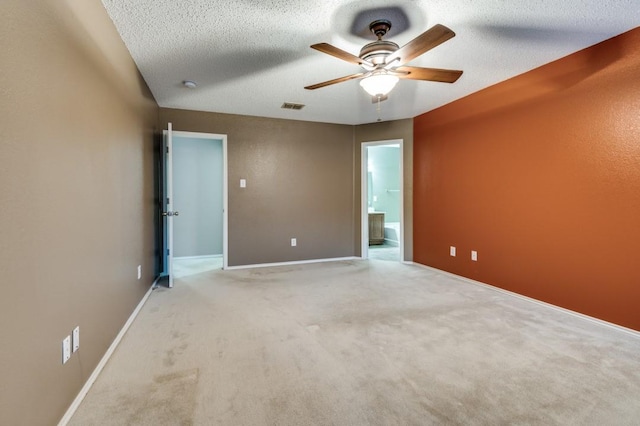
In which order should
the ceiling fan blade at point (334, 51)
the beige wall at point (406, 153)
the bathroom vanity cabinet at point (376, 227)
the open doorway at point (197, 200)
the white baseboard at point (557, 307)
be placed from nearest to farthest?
the ceiling fan blade at point (334, 51)
the white baseboard at point (557, 307)
the beige wall at point (406, 153)
the open doorway at point (197, 200)
the bathroom vanity cabinet at point (376, 227)

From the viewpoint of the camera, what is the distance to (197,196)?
18.0 feet

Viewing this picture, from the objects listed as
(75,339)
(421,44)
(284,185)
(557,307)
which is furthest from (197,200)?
(557,307)

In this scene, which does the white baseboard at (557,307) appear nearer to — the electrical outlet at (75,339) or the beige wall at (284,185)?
the beige wall at (284,185)

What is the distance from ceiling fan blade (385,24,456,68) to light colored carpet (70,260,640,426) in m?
1.97

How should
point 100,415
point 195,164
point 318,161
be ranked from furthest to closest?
1. point 195,164
2. point 318,161
3. point 100,415

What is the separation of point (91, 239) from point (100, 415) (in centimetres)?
91

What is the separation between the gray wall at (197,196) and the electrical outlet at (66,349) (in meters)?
4.03

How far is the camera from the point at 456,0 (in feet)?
6.53

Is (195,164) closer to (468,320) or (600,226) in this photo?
(468,320)

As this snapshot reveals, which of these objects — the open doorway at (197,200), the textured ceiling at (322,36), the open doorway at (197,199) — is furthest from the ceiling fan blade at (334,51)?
the open doorway at (197,199)

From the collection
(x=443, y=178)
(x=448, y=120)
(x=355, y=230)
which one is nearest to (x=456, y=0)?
(x=448, y=120)

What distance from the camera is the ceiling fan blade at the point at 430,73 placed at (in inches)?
90.0

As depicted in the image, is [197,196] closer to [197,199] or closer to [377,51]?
[197,199]

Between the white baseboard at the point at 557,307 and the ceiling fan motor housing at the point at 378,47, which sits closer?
the ceiling fan motor housing at the point at 378,47
